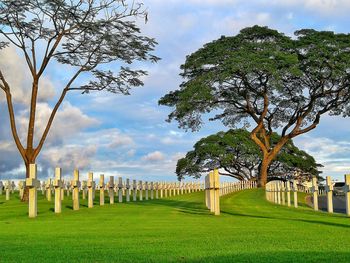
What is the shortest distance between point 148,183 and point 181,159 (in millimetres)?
20037

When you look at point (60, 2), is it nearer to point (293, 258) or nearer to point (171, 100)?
point (171, 100)

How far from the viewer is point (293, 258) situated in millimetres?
6914

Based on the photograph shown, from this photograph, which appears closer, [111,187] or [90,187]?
[90,187]

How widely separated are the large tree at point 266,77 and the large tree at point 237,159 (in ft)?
19.2

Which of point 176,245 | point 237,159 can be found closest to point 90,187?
point 176,245

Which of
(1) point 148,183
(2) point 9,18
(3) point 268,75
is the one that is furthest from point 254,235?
(3) point 268,75

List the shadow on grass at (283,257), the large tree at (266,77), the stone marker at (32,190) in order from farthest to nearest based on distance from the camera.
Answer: the large tree at (266,77) → the stone marker at (32,190) → the shadow on grass at (283,257)

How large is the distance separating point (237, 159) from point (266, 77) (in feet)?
54.5

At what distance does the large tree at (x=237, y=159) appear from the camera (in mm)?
56731

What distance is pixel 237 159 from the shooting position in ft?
194

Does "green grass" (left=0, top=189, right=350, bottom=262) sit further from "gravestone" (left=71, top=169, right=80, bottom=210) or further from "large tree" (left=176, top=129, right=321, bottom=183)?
"large tree" (left=176, top=129, right=321, bottom=183)

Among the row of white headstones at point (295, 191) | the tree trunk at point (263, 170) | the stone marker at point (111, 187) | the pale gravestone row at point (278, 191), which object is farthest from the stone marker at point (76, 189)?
the tree trunk at point (263, 170)

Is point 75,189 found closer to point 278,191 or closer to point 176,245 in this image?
point 278,191

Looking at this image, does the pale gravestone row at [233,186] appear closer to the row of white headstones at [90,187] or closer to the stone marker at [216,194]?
the row of white headstones at [90,187]
